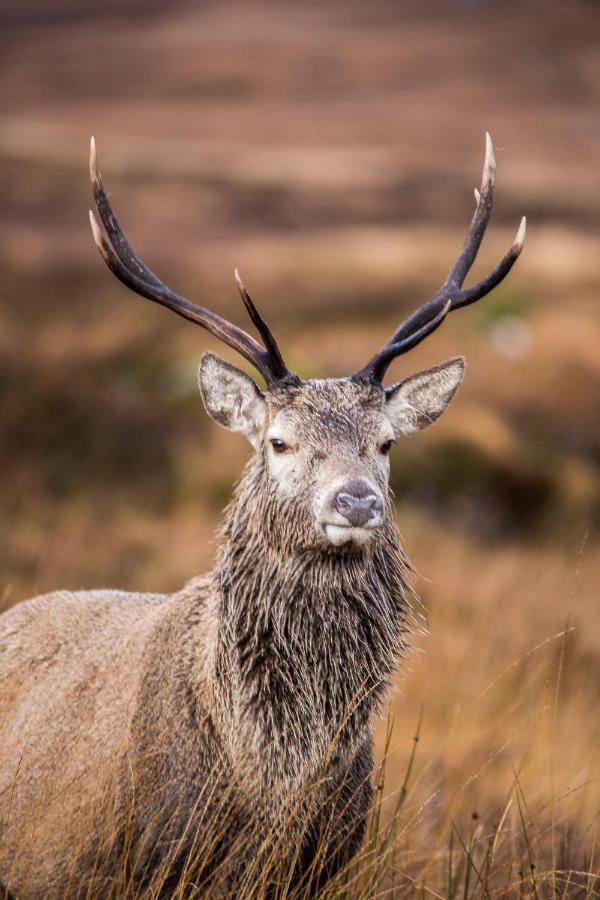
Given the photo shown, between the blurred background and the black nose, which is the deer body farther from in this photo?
the blurred background

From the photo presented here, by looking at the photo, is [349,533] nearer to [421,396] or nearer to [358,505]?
[358,505]

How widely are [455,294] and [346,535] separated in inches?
58.9

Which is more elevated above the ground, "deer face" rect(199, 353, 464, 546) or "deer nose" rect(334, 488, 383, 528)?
"deer face" rect(199, 353, 464, 546)

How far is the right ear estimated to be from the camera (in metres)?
4.84

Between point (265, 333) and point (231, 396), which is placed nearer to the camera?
point (265, 333)

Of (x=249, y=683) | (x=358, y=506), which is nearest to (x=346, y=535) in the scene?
(x=358, y=506)

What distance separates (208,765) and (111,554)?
26.5ft

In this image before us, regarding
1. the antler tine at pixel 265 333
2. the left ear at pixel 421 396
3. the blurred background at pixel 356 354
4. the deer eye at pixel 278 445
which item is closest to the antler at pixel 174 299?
the antler tine at pixel 265 333

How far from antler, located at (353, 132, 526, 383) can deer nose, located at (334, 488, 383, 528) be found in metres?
0.78

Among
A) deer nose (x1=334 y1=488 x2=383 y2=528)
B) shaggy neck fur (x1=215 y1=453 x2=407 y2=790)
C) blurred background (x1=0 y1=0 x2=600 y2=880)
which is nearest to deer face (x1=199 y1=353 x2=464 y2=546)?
deer nose (x1=334 y1=488 x2=383 y2=528)

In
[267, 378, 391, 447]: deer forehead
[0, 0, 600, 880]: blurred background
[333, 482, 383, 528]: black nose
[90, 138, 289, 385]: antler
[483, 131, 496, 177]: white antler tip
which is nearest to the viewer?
[333, 482, 383, 528]: black nose

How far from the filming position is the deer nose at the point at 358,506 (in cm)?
419

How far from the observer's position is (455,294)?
518cm

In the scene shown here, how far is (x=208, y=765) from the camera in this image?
4.40 m
